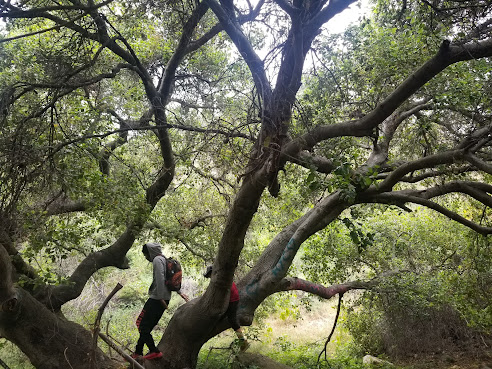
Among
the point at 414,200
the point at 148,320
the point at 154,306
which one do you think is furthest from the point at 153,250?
the point at 414,200

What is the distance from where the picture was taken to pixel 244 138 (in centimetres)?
472

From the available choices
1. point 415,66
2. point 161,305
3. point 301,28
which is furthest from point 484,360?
point 301,28

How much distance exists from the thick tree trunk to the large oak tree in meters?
0.01

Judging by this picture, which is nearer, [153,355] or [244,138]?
[244,138]

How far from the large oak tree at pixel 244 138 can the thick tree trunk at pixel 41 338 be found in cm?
1

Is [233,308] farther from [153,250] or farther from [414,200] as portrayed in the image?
[414,200]

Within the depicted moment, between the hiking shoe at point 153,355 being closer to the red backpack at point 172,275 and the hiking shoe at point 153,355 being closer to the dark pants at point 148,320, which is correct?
the dark pants at point 148,320

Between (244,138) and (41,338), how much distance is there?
3862mm

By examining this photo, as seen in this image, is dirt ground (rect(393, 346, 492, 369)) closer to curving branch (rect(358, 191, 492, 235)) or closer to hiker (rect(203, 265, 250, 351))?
curving branch (rect(358, 191, 492, 235))

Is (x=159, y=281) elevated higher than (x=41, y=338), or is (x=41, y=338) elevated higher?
(x=159, y=281)

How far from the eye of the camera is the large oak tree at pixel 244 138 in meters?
3.68


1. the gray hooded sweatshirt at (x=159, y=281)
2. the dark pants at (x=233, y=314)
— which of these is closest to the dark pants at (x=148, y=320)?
the gray hooded sweatshirt at (x=159, y=281)

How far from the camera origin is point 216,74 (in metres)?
8.50

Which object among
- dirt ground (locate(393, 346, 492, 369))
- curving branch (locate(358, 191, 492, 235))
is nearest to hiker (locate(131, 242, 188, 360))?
curving branch (locate(358, 191, 492, 235))
